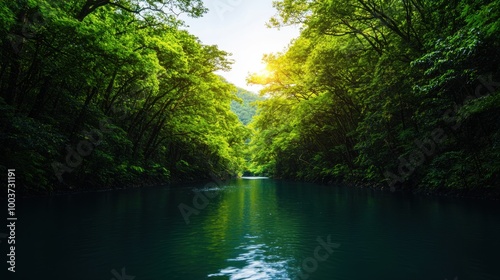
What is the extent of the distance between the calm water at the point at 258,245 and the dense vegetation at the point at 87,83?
12.9 feet

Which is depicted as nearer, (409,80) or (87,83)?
(87,83)

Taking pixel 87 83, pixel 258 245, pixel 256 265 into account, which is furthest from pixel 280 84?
pixel 256 265

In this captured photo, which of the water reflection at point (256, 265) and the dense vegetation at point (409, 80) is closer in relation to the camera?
the water reflection at point (256, 265)

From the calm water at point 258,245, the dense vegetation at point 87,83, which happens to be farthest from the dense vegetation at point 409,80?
the dense vegetation at point 87,83

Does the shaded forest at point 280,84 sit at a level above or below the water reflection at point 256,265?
above

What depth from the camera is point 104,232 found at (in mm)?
8750

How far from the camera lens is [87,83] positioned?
15.3 metres

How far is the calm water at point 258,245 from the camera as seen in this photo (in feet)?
18.6

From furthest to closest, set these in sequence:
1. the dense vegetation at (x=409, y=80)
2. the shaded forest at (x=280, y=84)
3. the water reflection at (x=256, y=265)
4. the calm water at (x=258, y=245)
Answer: the shaded forest at (x=280, y=84) < the dense vegetation at (x=409, y=80) < the calm water at (x=258, y=245) < the water reflection at (x=256, y=265)

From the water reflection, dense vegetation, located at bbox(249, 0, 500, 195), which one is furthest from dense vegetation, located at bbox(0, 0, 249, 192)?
the water reflection

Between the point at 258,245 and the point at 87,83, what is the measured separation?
11.9 m

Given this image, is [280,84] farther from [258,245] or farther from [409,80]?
[258,245]

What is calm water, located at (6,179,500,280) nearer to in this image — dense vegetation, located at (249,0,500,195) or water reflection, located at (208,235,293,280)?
water reflection, located at (208,235,293,280)

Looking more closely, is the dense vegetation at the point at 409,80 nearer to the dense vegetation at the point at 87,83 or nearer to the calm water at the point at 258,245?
the calm water at the point at 258,245
